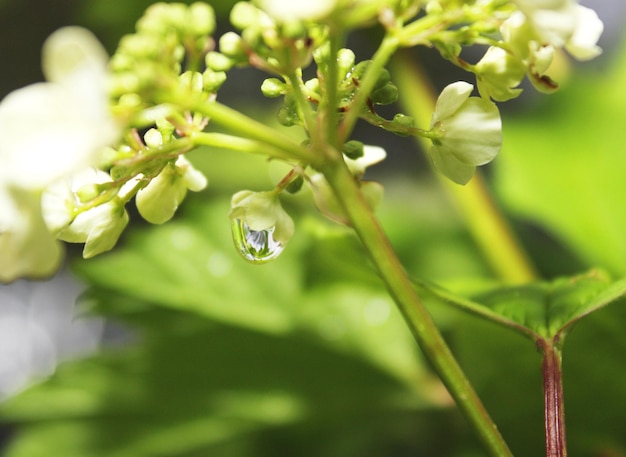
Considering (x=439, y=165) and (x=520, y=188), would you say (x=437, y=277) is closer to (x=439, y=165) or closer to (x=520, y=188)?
(x=520, y=188)

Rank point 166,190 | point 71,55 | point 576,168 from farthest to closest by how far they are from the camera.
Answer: point 576,168
point 166,190
point 71,55

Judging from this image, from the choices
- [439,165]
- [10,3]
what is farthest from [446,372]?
[10,3]

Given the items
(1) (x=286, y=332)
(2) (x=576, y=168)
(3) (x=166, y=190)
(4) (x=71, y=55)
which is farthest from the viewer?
(2) (x=576, y=168)

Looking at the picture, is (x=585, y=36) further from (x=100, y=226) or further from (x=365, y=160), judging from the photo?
(x=100, y=226)

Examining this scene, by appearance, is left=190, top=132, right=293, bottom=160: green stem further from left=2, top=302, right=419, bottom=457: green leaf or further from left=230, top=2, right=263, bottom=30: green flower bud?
left=2, top=302, right=419, bottom=457: green leaf

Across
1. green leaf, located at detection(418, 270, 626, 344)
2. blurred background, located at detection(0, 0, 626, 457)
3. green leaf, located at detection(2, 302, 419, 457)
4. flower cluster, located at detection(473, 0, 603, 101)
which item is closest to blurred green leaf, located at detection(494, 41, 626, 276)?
blurred background, located at detection(0, 0, 626, 457)

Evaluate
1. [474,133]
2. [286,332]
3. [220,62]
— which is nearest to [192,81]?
[220,62]
